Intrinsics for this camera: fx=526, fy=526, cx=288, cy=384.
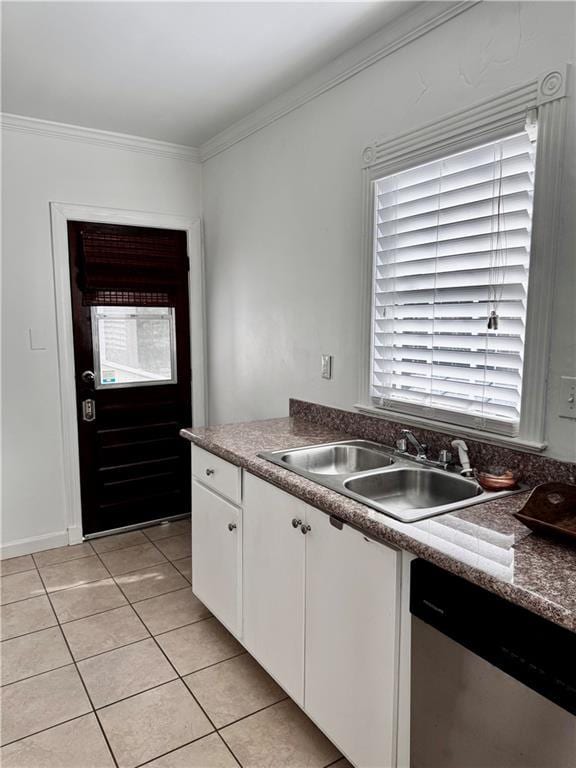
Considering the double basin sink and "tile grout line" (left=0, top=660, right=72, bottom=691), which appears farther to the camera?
"tile grout line" (left=0, top=660, right=72, bottom=691)

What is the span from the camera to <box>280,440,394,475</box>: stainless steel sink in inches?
83.1

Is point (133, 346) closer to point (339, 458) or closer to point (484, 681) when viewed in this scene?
point (339, 458)

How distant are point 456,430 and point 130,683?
161 cm

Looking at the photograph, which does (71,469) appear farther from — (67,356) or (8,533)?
(67,356)

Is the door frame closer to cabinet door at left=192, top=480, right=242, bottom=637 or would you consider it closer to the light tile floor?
the light tile floor

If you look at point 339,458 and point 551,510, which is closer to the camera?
point 551,510

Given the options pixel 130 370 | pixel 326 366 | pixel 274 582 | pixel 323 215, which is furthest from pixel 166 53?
pixel 274 582

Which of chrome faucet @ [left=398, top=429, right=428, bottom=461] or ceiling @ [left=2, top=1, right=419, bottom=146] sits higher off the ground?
ceiling @ [left=2, top=1, right=419, bottom=146]

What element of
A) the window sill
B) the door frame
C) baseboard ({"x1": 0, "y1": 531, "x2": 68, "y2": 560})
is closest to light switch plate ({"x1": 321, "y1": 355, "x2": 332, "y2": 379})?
the window sill

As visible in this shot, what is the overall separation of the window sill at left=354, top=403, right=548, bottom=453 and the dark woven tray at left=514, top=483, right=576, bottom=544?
0.23 metres

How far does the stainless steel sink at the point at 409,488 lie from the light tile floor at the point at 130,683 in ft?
2.80

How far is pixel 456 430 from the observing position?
6.23ft

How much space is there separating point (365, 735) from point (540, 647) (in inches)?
28.4

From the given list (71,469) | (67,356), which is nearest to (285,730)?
(71,469)
